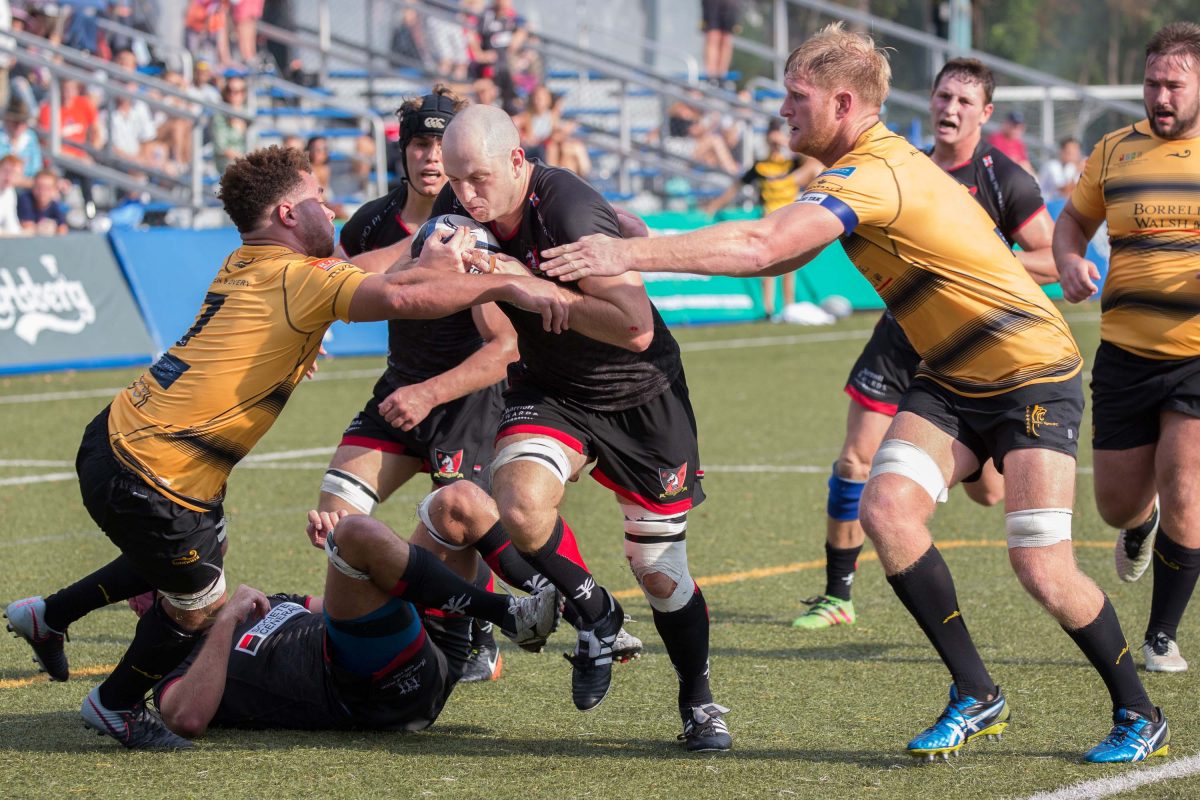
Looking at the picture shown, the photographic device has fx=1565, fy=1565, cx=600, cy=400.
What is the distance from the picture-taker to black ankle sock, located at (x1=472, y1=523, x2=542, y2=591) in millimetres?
5805

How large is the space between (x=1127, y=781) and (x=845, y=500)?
8.44 feet

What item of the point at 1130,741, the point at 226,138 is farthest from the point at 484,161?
the point at 226,138

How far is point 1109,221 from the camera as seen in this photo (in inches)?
243

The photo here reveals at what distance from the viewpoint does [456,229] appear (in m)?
4.96

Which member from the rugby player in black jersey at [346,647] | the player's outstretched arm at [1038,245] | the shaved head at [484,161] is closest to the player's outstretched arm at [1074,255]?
the player's outstretched arm at [1038,245]

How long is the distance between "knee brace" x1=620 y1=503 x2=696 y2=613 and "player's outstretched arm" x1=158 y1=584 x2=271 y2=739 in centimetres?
137

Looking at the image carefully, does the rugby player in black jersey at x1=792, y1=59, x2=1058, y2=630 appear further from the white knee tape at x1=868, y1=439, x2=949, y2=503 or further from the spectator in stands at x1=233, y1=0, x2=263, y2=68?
the spectator in stands at x1=233, y1=0, x2=263, y2=68

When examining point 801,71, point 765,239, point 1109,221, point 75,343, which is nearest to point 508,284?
point 765,239

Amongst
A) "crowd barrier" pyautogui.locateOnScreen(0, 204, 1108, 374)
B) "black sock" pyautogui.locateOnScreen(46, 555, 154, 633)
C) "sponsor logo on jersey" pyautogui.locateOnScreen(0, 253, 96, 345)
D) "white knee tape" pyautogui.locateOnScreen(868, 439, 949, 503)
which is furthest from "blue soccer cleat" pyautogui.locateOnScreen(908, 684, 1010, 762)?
"sponsor logo on jersey" pyautogui.locateOnScreen(0, 253, 96, 345)

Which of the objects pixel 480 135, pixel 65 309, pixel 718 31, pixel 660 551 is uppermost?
pixel 718 31

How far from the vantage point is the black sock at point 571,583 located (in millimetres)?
5121

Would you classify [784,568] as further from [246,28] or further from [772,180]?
[246,28]

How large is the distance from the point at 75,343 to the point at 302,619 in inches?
401

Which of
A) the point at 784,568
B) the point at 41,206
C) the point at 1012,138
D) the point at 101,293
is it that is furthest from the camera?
the point at 1012,138
